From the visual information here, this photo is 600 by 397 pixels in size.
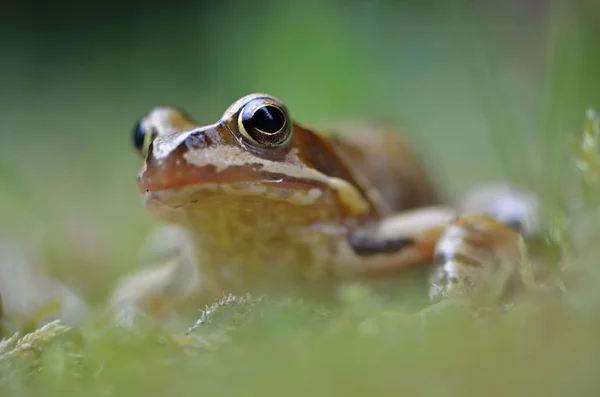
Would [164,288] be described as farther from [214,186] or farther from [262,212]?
[214,186]

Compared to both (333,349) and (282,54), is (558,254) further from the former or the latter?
(282,54)

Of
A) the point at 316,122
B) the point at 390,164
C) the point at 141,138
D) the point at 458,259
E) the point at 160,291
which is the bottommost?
the point at 458,259

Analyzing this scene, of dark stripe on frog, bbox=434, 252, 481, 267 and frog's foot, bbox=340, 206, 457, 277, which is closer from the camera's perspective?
dark stripe on frog, bbox=434, 252, 481, 267

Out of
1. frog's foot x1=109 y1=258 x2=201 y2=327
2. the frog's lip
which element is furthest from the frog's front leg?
the frog's lip

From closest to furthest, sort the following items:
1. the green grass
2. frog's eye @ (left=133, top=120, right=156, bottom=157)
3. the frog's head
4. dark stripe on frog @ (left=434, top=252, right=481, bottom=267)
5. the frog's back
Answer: the green grass → the frog's head → dark stripe on frog @ (left=434, top=252, right=481, bottom=267) → frog's eye @ (left=133, top=120, right=156, bottom=157) → the frog's back

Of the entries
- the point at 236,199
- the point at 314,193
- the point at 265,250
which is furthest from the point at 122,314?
the point at 314,193

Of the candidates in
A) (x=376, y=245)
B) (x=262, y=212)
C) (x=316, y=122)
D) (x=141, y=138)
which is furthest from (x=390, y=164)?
(x=316, y=122)

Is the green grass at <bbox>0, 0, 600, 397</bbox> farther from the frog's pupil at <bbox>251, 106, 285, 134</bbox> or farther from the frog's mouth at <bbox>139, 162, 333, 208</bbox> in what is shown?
the frog's pupil at <bbox>251, 106, 285, 134</bbox>

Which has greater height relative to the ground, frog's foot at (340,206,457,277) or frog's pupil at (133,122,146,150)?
frog's pupil at (133,122,146,150)

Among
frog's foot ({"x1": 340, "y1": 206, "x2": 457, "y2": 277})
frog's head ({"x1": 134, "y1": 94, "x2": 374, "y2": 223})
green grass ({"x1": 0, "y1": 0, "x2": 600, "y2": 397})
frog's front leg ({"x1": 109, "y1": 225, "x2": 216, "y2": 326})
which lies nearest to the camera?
green grass ({"x1": 0, "y1": 0, "x2": 600, "y2": 397})
